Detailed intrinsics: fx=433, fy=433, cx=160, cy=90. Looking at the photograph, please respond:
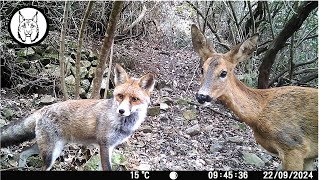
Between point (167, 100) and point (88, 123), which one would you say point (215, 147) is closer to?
point (167, 100)

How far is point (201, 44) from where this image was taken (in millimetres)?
2502

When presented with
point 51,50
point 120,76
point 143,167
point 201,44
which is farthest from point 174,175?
point 51,50

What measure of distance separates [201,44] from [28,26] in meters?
1.01

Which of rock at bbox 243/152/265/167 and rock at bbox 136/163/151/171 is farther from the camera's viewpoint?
rock at bbox 243/152/265/167

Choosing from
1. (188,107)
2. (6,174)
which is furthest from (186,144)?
(6,174)

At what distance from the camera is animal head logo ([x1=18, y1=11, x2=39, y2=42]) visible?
2.52m

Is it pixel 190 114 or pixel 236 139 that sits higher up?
pixel 190 114

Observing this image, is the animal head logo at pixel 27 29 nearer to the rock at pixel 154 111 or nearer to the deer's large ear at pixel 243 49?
the rock at pixel 154 111

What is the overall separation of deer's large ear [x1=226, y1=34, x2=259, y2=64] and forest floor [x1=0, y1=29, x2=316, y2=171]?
0.40 meters

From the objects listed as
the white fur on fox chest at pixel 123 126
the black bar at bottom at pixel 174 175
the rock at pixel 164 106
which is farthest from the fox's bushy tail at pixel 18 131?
the rock at pixel 164 106

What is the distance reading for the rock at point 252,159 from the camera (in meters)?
2.56

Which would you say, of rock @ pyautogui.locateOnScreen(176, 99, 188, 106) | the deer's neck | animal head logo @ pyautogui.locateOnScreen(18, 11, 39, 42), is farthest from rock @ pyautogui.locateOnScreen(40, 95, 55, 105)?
the deer's neck

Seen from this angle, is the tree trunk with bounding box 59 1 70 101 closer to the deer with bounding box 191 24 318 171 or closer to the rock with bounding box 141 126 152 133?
the rock with bounding box 141 126 152 133

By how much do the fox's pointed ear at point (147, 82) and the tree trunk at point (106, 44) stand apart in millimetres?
357
